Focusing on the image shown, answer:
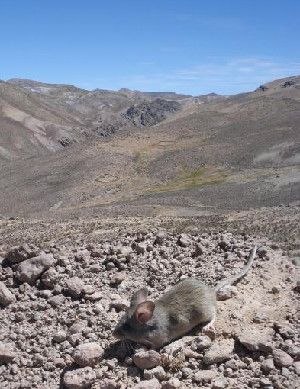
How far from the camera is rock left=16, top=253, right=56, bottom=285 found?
10.2 metres

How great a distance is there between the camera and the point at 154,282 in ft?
33.3

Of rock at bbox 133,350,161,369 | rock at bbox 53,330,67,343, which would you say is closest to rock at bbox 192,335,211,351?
rock at bbox 133,350,161,369

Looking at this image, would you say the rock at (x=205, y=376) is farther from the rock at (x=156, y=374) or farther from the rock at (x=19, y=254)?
the rock at (x=19, y=254)

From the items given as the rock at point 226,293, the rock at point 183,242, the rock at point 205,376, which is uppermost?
the rock at point 183,242

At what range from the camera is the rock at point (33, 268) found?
33.6 feet

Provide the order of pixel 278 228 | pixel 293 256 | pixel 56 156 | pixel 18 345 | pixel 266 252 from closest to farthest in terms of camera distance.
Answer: pixel 18 345
pixel 266 252
pixel 293 256
pixel 278 228
pixel 56 156

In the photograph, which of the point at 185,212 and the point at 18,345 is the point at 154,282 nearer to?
the point at 18,345

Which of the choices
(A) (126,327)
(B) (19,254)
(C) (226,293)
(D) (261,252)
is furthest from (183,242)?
(A) (126,327)

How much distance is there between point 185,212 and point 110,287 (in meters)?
18.1

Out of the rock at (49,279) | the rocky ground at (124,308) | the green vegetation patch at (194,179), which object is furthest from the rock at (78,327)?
the green vegetation patch at (194,179)

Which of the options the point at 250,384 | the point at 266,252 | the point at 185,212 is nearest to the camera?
the point at 250,384

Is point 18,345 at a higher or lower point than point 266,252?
lower

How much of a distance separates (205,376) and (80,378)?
65.8 inches

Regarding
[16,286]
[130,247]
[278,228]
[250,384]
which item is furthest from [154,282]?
[278,228]
